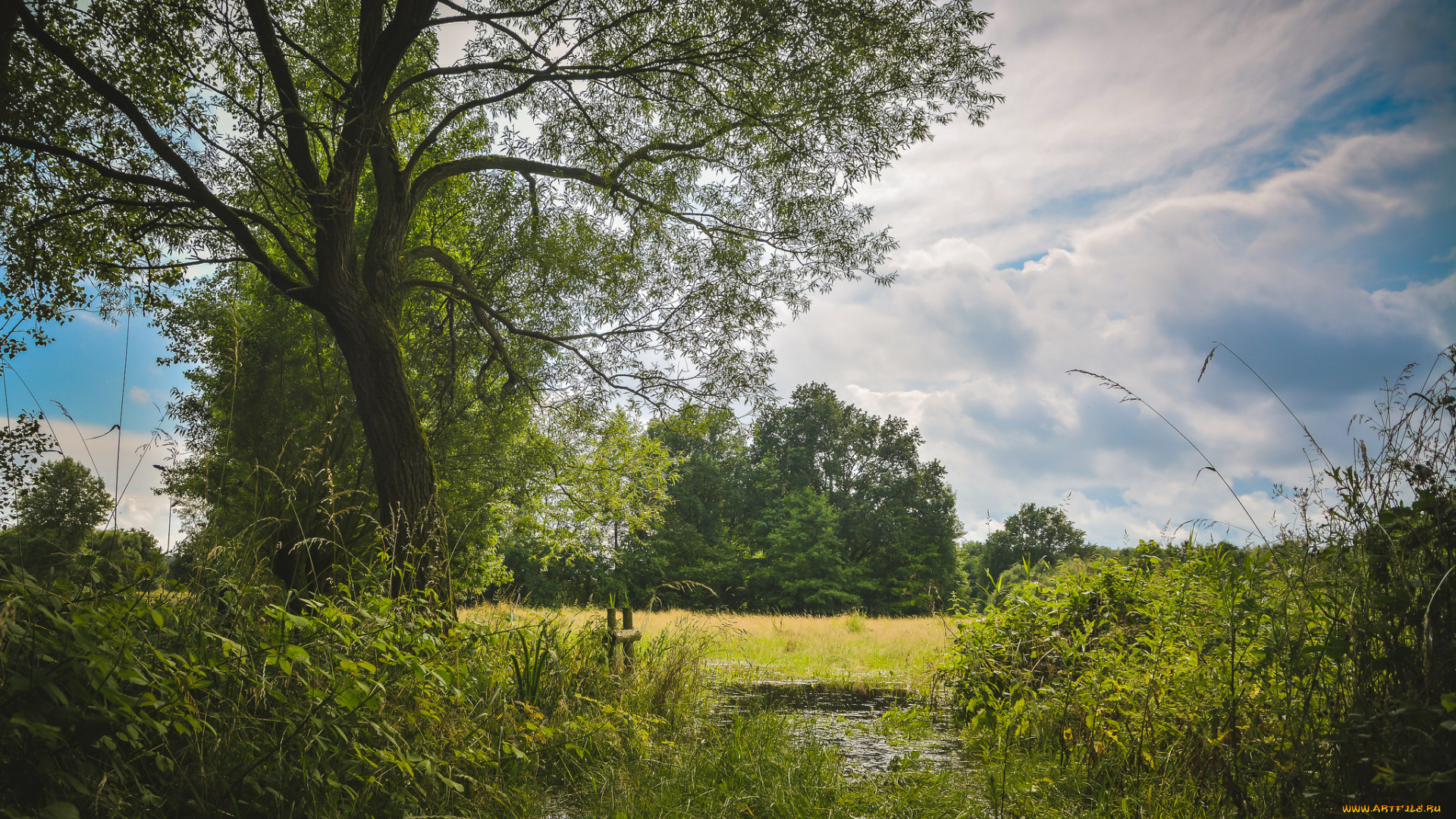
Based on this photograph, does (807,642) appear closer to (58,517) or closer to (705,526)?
(58,517)

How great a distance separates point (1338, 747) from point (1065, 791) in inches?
73.1

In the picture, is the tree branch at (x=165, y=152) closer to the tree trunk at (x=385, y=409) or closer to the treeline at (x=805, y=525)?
the tree trunk at (x=385, y=409)

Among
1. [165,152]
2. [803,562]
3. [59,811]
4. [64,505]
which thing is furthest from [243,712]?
[803,562]

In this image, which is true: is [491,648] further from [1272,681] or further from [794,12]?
[794,12]

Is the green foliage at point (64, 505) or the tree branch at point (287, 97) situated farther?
the tree branch at point (287, 97)

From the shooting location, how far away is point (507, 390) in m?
10.5

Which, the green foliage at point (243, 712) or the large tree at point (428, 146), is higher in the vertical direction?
the large tree at point (428, 146)

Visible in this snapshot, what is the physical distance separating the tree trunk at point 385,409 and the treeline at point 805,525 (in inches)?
1064

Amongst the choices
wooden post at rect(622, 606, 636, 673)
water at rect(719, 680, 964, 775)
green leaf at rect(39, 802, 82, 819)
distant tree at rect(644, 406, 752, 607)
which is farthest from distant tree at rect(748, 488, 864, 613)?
green leaf at rect(39, 802, 82, 819)

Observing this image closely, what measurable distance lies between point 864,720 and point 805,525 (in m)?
31.3

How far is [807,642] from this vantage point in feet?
50.2

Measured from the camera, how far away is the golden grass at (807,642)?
7305 millimetres

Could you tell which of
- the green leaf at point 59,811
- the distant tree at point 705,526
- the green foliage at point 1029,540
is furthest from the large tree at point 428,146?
the green foliage at point 1029,540

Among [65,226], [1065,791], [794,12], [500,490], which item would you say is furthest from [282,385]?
[1065,791]
